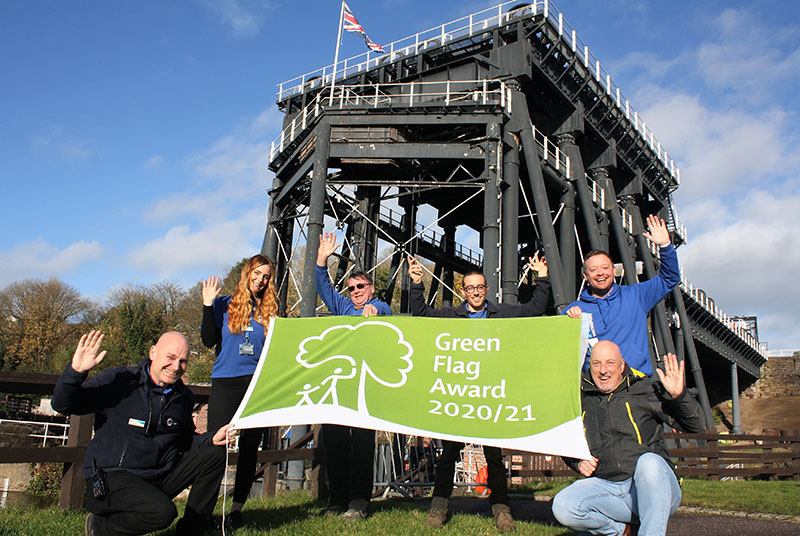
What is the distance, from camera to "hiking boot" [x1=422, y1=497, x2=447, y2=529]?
5.41 metres

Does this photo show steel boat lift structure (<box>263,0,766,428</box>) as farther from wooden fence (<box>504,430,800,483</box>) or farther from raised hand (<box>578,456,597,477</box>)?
raised hand (<box>578,456,597,477</box>)

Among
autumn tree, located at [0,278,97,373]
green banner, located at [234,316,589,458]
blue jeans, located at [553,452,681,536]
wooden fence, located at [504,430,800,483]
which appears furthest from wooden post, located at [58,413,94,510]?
autumn tree, located at [0,278,97,373]

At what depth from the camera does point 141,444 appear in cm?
414

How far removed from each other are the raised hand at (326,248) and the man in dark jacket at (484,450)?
912mm

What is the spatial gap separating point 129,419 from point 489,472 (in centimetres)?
318

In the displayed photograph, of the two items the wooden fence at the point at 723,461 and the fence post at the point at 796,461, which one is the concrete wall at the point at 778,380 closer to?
the fence post at the point at 796,461

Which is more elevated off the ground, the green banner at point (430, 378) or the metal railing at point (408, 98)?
the metal railing at point (408, 98)

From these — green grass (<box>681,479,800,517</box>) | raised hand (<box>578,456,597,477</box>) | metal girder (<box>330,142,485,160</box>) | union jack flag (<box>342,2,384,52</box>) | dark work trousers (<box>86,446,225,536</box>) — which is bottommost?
green grass (<box>681,479,800,517</box>)

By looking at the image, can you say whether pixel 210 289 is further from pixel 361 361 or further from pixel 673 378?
pixel 673 378

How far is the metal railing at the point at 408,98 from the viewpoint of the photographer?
17.3 metres

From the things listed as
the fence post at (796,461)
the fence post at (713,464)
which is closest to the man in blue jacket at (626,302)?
the fence post at (713,464)

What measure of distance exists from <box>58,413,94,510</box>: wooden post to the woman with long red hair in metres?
1.20

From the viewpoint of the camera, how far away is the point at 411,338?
5.25 metres

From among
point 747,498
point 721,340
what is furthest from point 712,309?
point 747,498
